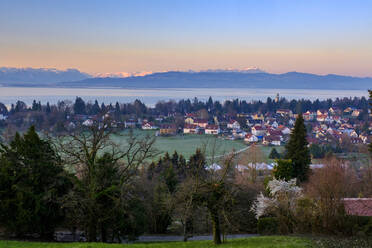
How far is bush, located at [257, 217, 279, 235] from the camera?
13.6 metres

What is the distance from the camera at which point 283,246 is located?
28.4 ft

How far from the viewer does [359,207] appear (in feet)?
48.9

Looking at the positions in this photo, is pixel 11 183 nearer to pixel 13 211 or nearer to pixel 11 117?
pixel 13 211

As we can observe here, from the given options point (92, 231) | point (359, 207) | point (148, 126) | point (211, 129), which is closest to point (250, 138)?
point (211, 129)

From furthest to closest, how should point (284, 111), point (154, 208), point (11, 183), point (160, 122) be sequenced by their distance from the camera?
point (284, 111) → point (160, 122) → point (154, 208) → point (11, 183)

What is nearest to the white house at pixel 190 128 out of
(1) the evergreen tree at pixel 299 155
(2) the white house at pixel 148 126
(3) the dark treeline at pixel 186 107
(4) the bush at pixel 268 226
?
(2) the white house at pixel 148 126

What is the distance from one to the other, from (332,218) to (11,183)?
10922 mm

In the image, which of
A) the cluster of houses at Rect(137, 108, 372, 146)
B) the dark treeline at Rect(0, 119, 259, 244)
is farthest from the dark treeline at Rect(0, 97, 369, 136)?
the dark treeline at Rect(0, 119, 259, 244)

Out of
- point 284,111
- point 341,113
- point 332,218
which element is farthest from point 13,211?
point 341,113

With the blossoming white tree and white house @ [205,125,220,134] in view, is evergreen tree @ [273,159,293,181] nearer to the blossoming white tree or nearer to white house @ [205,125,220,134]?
the blossoming white tree

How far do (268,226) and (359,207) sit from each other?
4338 millimetres

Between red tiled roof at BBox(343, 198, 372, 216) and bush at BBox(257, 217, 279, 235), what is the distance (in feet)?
9.81

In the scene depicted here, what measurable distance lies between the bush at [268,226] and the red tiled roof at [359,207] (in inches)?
118

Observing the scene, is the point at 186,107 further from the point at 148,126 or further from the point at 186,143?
the point at 186,143
